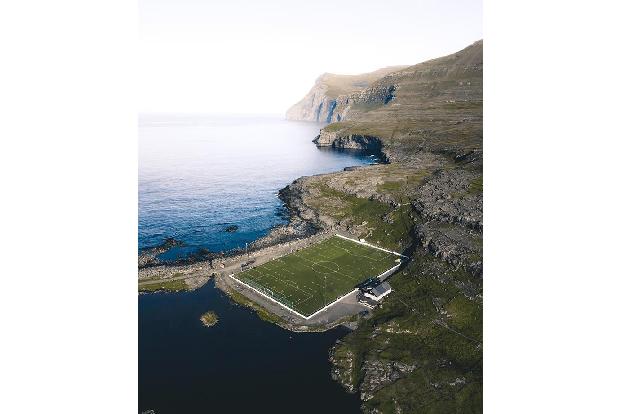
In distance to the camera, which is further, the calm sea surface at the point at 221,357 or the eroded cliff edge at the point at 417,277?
the eroded cliff edge at the point at 417,277

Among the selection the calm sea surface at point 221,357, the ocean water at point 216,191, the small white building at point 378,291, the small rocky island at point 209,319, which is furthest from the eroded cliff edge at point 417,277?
the small rocky island at point 209,319

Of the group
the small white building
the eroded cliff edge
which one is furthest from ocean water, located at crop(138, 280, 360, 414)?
the small white building

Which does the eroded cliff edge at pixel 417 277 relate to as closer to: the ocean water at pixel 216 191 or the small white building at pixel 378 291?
the small white building at pixel 378 291

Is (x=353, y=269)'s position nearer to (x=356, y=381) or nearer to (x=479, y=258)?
(x=479, y=258)

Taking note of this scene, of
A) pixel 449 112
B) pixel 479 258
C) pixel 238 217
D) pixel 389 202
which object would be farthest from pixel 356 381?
pixel 449 112

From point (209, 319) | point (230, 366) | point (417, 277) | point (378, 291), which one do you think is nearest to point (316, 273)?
point (378, 291)
